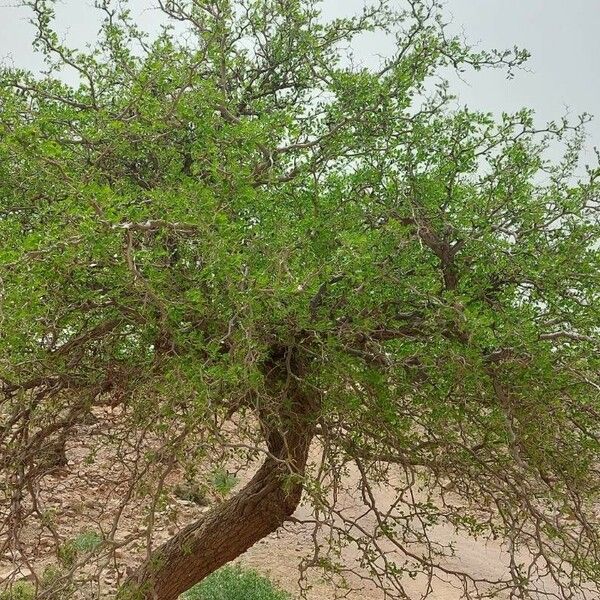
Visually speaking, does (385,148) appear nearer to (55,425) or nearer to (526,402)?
(526,402)

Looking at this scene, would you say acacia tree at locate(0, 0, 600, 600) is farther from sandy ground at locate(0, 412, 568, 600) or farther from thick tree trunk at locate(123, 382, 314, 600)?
sandy ground at locate(0, 412, 568, 600)

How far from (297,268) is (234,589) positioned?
4.50 metres

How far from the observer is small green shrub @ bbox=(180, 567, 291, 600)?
5988 millimetres

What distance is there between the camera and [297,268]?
7.16ft

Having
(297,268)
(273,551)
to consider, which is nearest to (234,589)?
(273,551)

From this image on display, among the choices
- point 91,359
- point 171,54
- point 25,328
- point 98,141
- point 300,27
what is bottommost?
point 25,328

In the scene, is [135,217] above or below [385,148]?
below

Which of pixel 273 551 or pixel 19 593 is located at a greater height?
pixel 273 551

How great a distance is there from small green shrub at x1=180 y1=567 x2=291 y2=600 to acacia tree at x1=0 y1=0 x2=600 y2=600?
3.10 meters

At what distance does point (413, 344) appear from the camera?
2674 mm

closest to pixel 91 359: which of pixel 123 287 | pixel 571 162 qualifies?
pixel 123 287

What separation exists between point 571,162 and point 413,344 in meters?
1.08

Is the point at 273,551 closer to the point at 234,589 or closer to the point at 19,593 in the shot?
the point at 234,589

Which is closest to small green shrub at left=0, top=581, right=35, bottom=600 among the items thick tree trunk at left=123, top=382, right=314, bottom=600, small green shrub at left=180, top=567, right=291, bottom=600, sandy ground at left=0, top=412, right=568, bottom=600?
sandy ground at left=0, top=412, right=568, bottom=600
